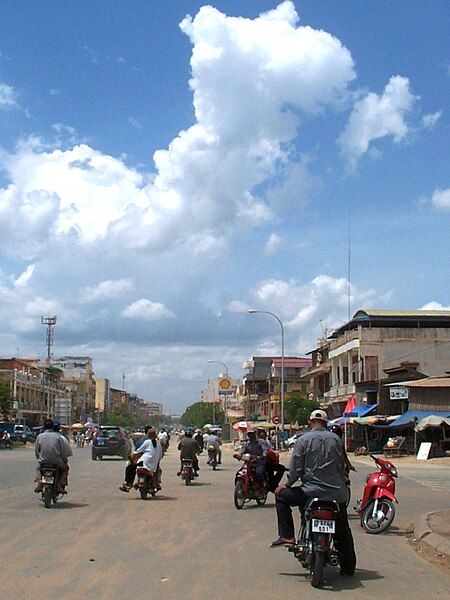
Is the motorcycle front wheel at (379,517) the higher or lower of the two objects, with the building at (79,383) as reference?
lower

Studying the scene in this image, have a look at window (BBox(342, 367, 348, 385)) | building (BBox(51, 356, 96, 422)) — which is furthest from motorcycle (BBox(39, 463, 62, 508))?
building (BBox(51, 356, 96, 422))

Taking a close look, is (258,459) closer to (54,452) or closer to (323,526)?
(54,452)

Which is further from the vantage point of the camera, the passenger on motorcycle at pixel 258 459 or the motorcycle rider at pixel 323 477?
the passenger on motorcycle at pixel 258 459

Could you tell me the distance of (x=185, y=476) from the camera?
73.8ft

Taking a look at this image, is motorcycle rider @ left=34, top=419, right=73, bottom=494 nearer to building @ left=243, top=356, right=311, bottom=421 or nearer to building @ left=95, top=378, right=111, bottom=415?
building @ left=243, top=356, right=311, bottom=421

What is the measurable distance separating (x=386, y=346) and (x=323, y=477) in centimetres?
5164

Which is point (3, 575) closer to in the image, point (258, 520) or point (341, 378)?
point (258, 520)

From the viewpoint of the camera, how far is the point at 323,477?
323 inches

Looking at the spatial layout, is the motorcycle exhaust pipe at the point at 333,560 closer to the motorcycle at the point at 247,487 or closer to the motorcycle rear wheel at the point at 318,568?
the motorcycle rear wheel at the point at 318,568

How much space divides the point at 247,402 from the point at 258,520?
10681cm

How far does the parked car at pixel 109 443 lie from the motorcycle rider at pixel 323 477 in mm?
33141

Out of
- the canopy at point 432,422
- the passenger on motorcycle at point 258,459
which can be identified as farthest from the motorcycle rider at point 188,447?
the canopy at point 432,422

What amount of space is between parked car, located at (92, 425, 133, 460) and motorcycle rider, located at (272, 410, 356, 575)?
33.1 metres

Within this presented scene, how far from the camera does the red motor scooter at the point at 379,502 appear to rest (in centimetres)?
1220
